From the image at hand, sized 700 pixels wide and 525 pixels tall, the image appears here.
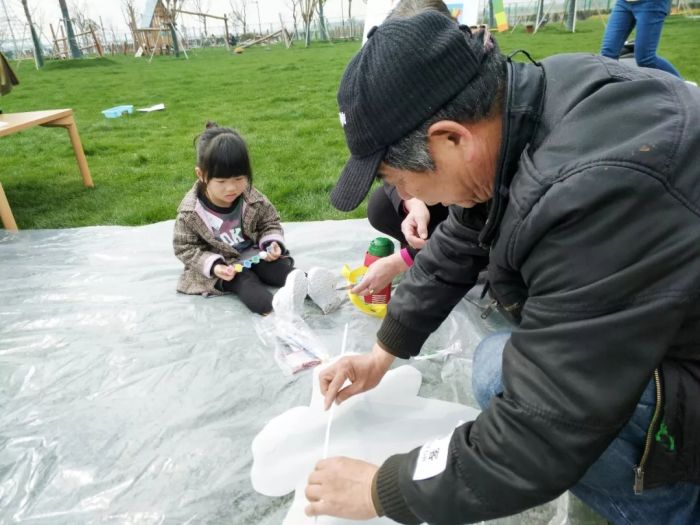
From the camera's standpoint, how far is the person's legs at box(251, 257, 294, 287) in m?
2.01

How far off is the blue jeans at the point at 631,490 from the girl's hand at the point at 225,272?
1312 mm

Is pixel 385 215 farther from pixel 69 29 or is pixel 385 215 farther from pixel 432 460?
pixel 69 29

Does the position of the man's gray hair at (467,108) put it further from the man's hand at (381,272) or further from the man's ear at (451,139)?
the man's hand at (381,272)

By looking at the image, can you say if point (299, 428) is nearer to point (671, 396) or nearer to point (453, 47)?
point (671, 396)

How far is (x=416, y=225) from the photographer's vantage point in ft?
5.84

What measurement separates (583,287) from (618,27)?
13.5 ft

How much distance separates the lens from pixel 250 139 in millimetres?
4395

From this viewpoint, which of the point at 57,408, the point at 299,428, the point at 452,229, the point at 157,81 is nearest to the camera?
the point at 452,229

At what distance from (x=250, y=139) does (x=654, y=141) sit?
4.06 m

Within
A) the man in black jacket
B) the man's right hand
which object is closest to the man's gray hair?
the man in black jacket

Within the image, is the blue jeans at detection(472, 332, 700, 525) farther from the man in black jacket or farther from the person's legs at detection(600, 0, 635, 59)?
the person's legs at detection(600, 0, 635, 59)

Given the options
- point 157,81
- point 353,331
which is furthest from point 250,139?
point 157,81

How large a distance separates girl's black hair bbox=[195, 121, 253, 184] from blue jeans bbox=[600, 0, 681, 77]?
10.2 ft

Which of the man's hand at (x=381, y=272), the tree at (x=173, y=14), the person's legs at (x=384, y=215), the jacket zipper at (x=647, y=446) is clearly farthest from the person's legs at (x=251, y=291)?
the tree at (x=173, y=14)
